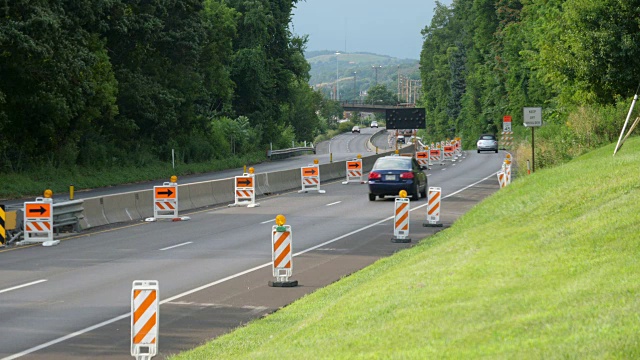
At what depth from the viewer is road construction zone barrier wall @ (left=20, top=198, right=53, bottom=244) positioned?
24.7m

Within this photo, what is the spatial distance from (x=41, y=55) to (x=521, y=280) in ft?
110

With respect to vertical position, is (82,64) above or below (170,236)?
above

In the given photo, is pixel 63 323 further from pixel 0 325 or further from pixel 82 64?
pixel 82 64

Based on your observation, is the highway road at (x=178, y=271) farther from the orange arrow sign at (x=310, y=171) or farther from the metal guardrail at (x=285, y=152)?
the metal guardrail at (x=285, y=152)

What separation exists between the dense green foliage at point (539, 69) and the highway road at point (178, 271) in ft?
30.5

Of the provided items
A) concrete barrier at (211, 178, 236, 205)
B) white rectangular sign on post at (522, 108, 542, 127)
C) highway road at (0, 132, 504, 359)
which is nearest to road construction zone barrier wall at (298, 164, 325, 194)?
concrete barrier at (211, 178, 236, 205)

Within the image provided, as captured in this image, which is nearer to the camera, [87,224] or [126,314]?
[126,314]

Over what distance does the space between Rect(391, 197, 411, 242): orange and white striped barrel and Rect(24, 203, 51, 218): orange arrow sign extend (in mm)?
8383

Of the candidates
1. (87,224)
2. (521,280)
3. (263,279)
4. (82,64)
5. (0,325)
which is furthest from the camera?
(82,64)

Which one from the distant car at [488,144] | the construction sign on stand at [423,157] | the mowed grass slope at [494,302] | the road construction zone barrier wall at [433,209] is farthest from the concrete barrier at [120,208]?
the distant car at [488,144]

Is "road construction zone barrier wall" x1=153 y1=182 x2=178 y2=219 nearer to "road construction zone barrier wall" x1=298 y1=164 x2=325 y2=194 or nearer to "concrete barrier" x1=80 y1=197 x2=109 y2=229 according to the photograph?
"concrete barrier" x1=80 y1=197 x2=109 y2=229

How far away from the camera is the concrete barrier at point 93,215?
92.2ft

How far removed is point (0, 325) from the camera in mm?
13992

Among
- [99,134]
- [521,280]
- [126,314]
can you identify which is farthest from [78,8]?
[521,280]
